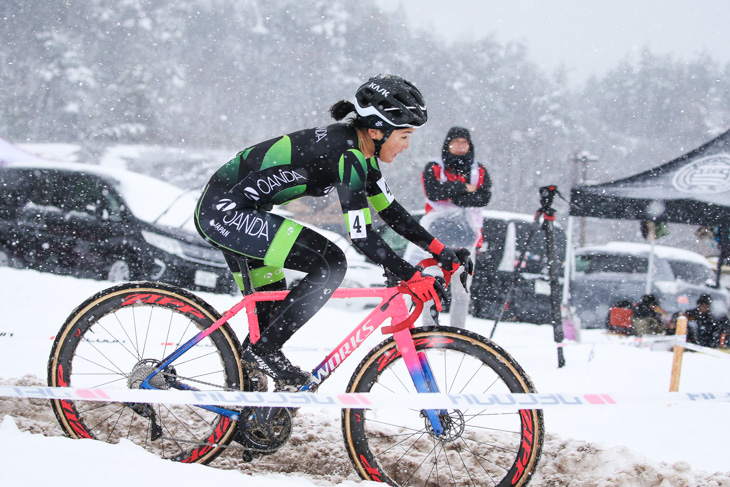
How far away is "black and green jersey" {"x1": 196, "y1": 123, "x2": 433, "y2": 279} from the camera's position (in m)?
2.27

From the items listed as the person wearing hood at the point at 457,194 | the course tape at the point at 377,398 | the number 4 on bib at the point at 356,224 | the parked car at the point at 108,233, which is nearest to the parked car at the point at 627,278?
the parked car at the point at 108,233

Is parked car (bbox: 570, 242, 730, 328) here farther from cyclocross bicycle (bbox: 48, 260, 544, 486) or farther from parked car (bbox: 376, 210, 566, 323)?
cyclocross bicycle (bbox: 48, 260, 544, 486)

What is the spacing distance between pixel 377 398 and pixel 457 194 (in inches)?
122

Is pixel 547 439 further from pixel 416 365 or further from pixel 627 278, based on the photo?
pixel 627 278

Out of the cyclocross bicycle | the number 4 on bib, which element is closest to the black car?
the cyclocross bicycle

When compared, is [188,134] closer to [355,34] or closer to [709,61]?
[355,34]

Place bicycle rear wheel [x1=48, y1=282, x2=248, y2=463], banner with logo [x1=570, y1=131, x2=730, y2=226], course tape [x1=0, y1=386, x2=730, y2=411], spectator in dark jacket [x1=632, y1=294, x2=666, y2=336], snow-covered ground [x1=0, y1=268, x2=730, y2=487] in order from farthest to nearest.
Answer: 1. spectator in dark jacket [x1=632, y1=294, x2=666, y2=336]
2. banner with logo [x1=570, y1=131, x2=730, y2=226]
3. bicycle rear wheel [x1=48, y1=282, x2=248, y2=463]
4. course tape [x1=0, y1=386, x2=730, y2=411]
5. snow-covered ground [x1=0, y1=268, x2=730, y2=487]

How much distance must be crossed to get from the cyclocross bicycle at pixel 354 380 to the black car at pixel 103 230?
16.3 feet

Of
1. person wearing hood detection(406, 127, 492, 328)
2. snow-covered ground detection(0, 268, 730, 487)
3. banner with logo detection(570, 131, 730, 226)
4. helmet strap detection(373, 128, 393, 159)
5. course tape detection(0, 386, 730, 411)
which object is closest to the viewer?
snow-covered ground detection(0, 268, 730, 487)

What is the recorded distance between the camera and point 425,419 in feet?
8.05

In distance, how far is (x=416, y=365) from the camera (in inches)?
95.5

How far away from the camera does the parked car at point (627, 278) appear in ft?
26.9

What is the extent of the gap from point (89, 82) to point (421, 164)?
69.7ft

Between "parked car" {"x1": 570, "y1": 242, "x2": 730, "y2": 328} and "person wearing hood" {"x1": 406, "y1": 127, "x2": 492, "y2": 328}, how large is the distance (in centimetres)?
427
